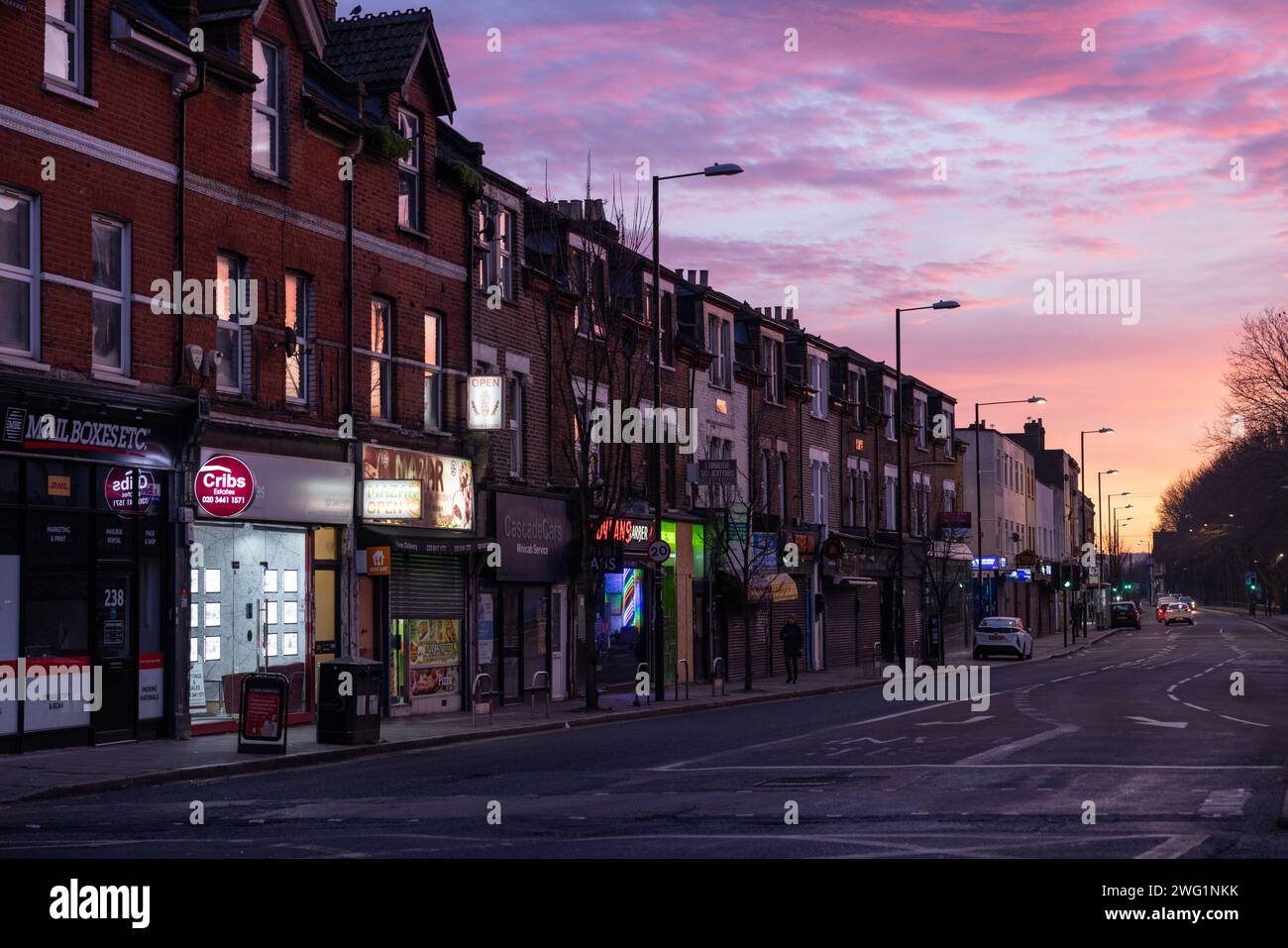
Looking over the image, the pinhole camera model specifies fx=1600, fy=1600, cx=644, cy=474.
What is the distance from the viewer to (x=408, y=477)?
95.8ft

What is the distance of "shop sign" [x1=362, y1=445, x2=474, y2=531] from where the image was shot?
92.7 feet

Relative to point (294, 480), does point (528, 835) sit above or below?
below

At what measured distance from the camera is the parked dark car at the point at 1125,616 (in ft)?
364

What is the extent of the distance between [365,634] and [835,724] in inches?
331

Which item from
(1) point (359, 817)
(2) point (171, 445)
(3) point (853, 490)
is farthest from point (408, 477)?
(3) point (853, 490)

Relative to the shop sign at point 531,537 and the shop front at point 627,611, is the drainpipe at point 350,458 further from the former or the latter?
the shop front at point 627,611

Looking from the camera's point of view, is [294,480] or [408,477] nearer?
[294,480]

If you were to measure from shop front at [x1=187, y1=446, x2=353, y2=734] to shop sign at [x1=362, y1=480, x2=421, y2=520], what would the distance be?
365 mm

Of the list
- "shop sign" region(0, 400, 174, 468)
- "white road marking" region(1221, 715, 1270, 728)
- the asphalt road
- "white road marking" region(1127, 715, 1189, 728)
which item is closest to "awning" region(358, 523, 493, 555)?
the asphalt road

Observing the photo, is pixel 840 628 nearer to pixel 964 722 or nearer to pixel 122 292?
pixel 964 722

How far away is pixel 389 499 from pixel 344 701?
22.4ft

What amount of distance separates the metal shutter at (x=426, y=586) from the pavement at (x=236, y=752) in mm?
2014

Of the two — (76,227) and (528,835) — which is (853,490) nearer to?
(76,227)
